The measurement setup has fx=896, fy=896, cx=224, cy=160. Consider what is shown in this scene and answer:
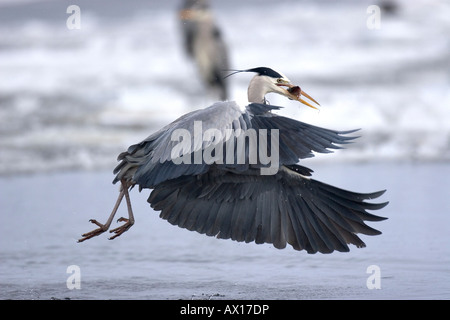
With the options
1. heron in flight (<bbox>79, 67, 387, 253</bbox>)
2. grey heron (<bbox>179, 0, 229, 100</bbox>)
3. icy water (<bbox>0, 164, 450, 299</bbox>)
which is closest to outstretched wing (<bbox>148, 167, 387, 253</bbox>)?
heron in flight (<bbox>79, 67, 387, 253</bbox>)

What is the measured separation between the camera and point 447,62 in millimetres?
13477

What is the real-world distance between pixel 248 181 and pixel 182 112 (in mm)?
7262

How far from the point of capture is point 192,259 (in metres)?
6.03

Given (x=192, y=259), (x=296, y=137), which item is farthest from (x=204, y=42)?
(x=296, y=137)

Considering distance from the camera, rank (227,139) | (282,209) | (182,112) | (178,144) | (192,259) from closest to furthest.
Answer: (227,139) < (178,144) < (282,209) < (192,259) < (182,112)

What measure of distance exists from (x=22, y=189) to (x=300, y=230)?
405cm

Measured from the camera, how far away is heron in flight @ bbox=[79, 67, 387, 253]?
463 centimetres

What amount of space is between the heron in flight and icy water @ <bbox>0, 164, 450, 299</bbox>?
404mm

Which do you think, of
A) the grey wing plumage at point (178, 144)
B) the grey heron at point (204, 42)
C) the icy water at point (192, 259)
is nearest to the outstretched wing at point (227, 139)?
the grey wing plumage at point (178, 144)

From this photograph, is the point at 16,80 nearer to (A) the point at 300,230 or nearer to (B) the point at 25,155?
(B) the point at 25,155

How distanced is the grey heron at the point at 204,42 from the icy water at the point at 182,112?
662 millimetres

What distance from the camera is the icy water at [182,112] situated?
5.53m

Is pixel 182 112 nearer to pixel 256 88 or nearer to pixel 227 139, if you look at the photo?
pixel 256 88
